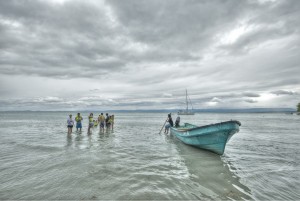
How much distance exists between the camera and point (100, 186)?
619 cm

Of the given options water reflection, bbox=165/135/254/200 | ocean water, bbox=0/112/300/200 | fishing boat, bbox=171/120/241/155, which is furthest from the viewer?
fishing boat, bbox=171/120/241/155

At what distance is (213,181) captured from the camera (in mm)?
6969

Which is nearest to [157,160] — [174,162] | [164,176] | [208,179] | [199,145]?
[174,162]

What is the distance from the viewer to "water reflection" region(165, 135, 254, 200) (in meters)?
5.84

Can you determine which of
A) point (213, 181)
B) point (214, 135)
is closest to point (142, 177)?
point (213, 181)

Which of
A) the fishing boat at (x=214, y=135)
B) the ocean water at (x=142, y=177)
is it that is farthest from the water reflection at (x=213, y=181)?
the fishing boat at (x=214, y=135)

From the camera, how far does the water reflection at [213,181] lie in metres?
5.84

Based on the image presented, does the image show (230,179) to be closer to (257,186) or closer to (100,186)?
(257,186)

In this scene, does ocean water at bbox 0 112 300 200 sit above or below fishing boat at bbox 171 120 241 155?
below

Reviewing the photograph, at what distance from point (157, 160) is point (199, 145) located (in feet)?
14.6

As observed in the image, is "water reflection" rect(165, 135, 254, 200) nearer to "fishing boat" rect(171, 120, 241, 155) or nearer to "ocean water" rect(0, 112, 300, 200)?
"ocean water" rect(0, 112, 300, 200)

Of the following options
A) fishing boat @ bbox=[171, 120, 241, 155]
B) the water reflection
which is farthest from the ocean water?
fishing boat @ bbox=[171, 120, 241, 155]

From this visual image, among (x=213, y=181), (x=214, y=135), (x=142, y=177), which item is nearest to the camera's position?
(x=213, y=181)

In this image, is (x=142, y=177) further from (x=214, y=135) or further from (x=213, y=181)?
(x=214, y=135)
